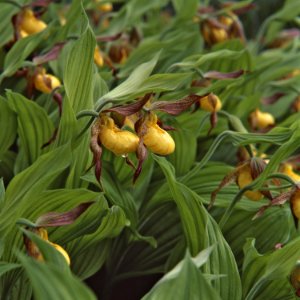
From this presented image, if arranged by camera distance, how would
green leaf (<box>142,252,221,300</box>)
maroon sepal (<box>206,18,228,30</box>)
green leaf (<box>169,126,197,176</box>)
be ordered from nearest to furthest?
green leaf (<box>142,252,221,300</box>)
green leaf (<box>169,126,197,176</box>)
maroon sepal (<box>206,18,228,30</box>)

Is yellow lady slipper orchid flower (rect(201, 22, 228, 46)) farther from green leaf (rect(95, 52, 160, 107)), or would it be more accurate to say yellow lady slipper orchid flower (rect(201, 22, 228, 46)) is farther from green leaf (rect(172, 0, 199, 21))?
green leaf (rect(95, 52, 160, 107))

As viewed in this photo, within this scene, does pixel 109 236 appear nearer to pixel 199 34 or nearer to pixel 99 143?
pixel 99 143

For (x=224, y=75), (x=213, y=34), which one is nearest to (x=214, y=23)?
(x=213, y=34)

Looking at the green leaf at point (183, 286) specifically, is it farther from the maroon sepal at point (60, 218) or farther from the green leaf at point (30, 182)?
the green leaf at point (30, 182)

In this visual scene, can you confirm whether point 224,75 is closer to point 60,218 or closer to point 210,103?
point 210,103

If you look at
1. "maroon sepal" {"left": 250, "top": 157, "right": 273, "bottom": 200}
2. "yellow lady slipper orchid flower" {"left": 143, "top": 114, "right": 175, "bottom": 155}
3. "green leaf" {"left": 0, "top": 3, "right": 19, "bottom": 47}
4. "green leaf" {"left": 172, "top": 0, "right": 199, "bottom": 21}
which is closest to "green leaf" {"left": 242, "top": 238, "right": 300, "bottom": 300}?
"maroon sepal" {"left": 250, "top": 157, "right": 273, "bottom": 200}

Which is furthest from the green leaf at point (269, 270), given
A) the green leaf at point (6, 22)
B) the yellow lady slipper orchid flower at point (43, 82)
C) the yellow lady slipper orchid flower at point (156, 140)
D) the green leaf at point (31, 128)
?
the green leaf at point (6, 22)
